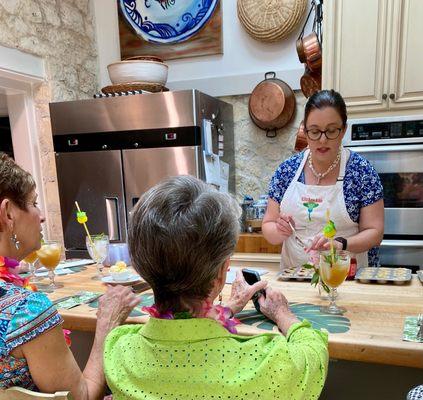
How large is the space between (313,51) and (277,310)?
6.75ft

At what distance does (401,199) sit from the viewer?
8.13 ft

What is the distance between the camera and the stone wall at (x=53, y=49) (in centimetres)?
279

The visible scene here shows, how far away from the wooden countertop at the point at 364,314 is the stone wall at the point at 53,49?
70.1 inches

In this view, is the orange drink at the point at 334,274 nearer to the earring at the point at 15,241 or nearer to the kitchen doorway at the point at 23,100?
the earring at the point at 15,241

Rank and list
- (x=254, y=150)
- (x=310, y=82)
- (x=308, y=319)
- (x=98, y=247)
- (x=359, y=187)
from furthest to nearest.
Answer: (x=254, y=150), (x=310, y=82), (x=359, y=187), (x=98, y=247), (x=308, y=319)

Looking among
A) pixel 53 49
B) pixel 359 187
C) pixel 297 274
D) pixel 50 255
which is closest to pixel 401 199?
pixel 359 187

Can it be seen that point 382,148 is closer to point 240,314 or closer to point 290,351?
point 240,314

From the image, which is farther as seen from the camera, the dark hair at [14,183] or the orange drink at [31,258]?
the orange drink at [31,258]

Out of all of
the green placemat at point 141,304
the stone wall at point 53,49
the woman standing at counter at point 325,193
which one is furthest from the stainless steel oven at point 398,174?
the stone wall at point 53,49

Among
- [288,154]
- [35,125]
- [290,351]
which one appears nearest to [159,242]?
[290,351]

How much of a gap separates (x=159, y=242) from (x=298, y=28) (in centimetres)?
276

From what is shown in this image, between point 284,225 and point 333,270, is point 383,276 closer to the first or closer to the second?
point 333,270

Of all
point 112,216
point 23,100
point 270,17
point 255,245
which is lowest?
point 255,245

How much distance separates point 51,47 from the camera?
10.1ft
